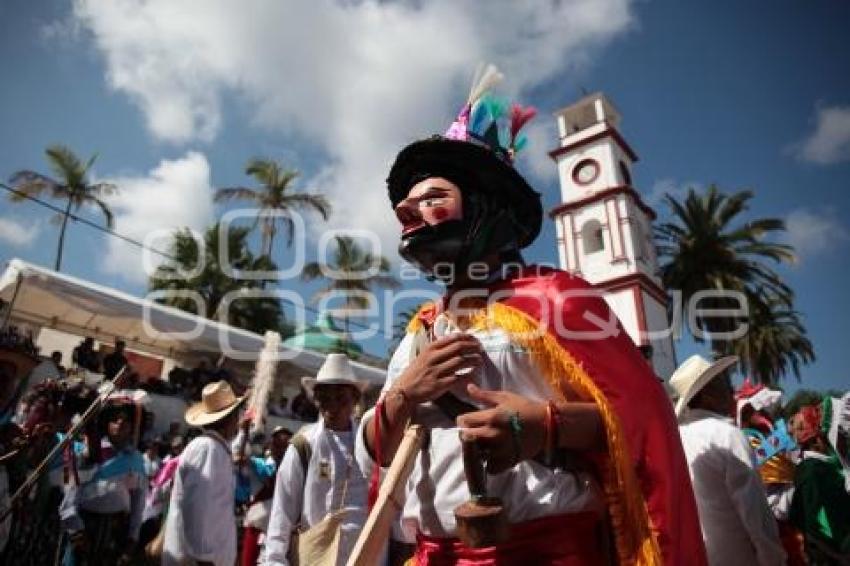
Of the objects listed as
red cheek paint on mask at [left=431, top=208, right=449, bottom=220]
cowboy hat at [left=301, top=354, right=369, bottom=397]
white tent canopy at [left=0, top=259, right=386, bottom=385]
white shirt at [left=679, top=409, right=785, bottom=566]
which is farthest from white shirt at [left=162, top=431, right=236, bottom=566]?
white tent canopy at [left=0, top=259, right=386, bottom=385]

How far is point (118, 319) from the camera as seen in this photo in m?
13.1

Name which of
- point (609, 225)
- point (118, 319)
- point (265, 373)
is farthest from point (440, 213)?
point (609, 225)

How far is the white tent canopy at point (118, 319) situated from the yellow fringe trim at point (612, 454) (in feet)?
37.7

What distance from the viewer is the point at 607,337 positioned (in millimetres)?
1698

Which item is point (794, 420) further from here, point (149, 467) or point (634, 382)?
point (149, 467)

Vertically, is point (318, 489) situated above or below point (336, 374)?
below

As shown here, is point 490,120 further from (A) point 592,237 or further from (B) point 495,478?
(A) point 592,237

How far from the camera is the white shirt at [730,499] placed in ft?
10.3

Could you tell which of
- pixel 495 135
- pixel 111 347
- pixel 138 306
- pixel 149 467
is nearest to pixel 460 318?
pixel 495 135

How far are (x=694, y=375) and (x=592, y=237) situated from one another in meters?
23.5

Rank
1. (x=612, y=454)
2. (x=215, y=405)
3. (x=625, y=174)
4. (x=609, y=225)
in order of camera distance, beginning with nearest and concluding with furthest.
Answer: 1. (x=612, y=454)
2. (x=215, y=405)
3. (x=609, y=225)
4. (x=625, y=174)

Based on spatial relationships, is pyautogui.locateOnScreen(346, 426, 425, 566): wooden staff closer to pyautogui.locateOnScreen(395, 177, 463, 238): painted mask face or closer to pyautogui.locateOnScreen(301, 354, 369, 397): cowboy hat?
pyautogui.locateOnScreen(395, 177, 463, 238): painted mask face

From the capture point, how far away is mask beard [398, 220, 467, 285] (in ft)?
6.18

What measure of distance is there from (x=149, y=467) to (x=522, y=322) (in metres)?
9.83
